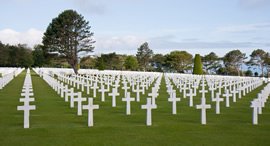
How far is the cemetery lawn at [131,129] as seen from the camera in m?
7.35

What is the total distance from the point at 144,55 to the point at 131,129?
81619 millimetres

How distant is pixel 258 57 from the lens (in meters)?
67.8

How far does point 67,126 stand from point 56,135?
1.12 meters

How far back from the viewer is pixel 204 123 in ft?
31.0

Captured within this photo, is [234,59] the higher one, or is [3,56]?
[3,56]

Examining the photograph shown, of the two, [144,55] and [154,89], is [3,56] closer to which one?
[144,55]

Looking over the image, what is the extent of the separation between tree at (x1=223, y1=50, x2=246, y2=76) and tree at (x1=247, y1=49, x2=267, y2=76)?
1.62 m

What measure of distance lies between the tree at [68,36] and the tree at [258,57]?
111 ft

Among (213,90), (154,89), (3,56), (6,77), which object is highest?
(3,56)

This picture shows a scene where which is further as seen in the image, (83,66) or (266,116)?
(83,66)

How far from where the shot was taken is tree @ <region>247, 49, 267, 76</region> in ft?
218

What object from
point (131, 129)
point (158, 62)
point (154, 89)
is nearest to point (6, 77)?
point (154, 89)

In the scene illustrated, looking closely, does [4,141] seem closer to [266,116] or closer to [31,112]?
[31,112]

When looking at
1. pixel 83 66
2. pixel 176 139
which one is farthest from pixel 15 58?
pixel 176 139
